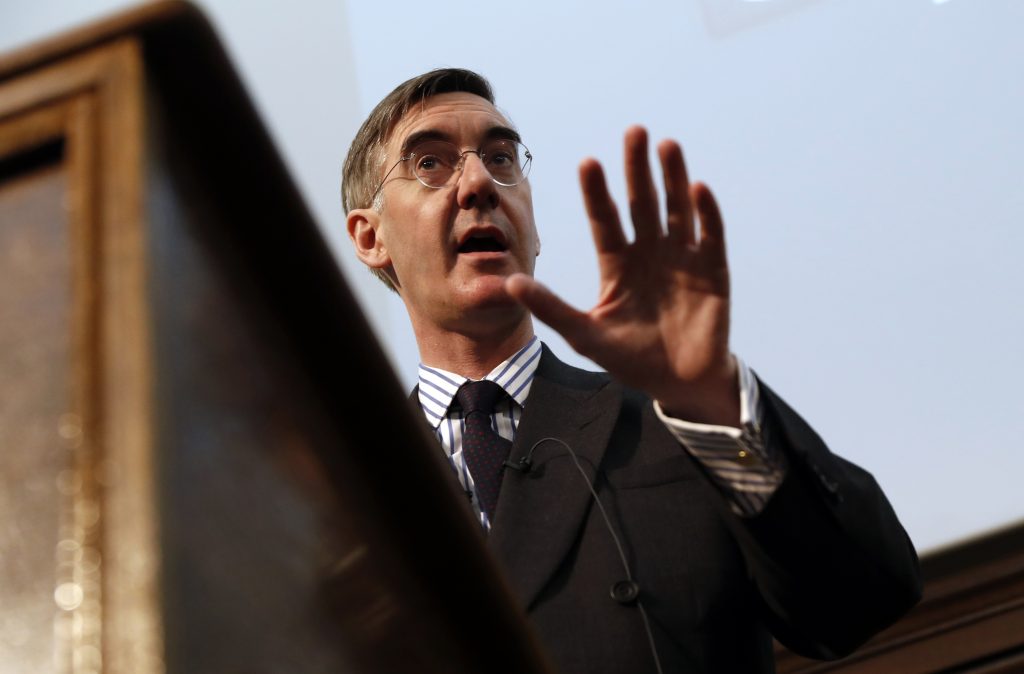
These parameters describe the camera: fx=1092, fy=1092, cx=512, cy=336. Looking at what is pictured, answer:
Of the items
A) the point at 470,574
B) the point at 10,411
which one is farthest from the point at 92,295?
the point at 470,574

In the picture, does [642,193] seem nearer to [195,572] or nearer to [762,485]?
[762,485]

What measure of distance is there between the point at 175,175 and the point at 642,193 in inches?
21.0

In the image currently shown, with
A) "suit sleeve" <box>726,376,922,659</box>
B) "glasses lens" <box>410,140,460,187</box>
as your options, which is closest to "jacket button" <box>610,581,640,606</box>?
"suit sleeve" <box>726,376,922,659</box>

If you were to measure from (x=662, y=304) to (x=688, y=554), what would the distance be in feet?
0.97

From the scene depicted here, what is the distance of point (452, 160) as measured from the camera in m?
1.63

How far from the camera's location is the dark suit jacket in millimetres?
961

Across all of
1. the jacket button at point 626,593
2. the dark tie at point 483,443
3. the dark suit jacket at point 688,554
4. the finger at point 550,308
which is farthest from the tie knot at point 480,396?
the finger at point 550,308

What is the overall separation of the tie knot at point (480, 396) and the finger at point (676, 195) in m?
0.52

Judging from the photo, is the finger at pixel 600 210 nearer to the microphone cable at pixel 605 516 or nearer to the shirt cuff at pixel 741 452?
the shirt cuff at pixel 741 452

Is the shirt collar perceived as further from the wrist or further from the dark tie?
the wrist

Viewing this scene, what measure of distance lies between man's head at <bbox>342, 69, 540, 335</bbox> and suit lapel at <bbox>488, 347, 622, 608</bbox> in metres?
0.21

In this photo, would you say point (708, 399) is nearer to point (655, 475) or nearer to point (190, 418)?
point (655, 475)

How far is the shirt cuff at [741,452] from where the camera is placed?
93 centimetres

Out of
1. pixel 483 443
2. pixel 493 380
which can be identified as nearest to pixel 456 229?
pixel 493 380
